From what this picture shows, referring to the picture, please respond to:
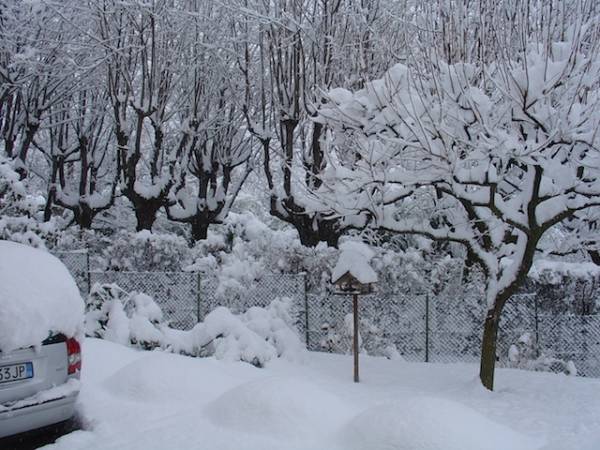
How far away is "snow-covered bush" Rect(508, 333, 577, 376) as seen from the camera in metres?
9.59

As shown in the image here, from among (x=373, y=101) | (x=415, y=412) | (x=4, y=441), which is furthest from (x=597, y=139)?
(x=4, y=441)

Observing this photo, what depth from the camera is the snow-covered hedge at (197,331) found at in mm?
9008

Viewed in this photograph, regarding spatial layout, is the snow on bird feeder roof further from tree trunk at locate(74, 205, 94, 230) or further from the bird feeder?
tree trunk at locate(74, 205, 94, 230)

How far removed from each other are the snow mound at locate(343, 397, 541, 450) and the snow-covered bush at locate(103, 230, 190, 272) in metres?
8.39

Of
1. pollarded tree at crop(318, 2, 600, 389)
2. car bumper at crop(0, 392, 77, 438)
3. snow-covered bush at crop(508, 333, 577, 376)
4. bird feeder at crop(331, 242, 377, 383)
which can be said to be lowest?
snow-covered bush at crop(508, 333, 577, 376)

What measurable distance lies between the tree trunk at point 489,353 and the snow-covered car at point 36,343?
5065 mm

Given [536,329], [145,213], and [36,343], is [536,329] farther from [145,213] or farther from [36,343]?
[145,213]

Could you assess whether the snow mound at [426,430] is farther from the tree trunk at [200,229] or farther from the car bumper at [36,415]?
the tree trunk at [200,229]

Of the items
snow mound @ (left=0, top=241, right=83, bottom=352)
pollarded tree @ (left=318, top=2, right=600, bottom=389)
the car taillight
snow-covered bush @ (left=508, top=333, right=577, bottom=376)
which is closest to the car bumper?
the car taillight

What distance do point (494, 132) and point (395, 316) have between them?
470 cm

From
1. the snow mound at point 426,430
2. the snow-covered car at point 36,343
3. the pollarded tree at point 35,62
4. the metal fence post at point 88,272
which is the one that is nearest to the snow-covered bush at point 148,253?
the metal fence post at point 88,272

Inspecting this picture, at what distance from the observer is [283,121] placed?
12.9 m

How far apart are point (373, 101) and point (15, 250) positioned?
443 cm

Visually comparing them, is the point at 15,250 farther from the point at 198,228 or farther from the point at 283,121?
the point at 198,228
